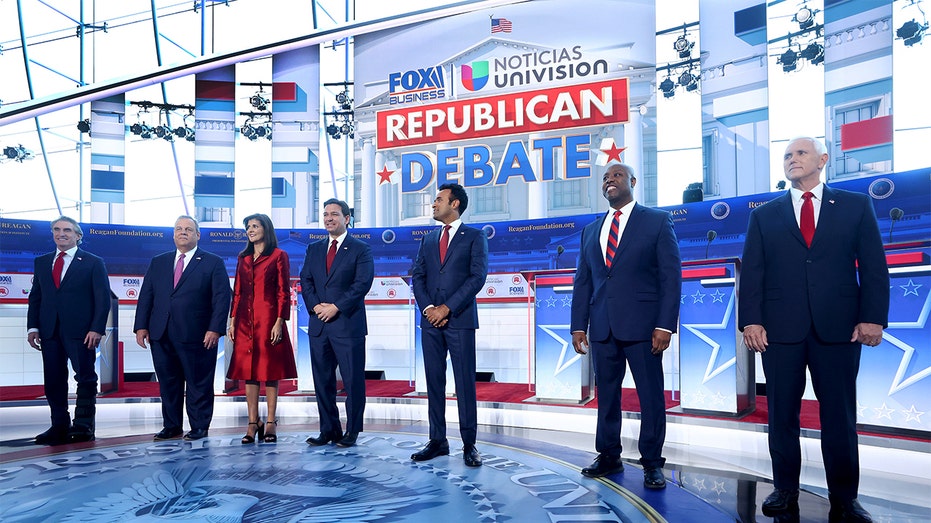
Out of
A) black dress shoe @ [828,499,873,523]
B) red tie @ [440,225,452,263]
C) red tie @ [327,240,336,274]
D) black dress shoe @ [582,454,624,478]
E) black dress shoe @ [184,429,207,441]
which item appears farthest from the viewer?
black dress shoe @ [184,429,207,441]

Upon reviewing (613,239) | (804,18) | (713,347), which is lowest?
(713,347)

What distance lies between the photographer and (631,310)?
2.53 m

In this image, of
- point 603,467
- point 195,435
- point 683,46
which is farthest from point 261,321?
Answer: point 683,46

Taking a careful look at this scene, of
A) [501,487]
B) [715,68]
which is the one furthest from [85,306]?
[715,68]

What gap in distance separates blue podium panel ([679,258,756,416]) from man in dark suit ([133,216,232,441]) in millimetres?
3081

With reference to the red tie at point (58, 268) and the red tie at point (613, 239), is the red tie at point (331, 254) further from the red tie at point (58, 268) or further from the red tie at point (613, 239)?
the red tie at point (58, 268)

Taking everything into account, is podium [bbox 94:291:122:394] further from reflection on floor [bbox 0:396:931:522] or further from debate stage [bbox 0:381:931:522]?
reflection on floor [bbox 0:396:931:522]

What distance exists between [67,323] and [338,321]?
189 centimetres

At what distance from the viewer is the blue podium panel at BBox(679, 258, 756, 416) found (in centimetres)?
369

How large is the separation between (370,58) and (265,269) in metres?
6.41

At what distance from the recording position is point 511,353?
7.71 metres

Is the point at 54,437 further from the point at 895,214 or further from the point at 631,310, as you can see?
the point at 895,214

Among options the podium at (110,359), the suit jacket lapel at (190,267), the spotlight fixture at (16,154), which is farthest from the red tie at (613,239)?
the spotlight fixture at (16,154)

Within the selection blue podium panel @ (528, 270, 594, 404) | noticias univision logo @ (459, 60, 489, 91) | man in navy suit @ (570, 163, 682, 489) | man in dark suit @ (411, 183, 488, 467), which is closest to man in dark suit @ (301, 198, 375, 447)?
man in dark suit @ (411, 183, 488, 467)
